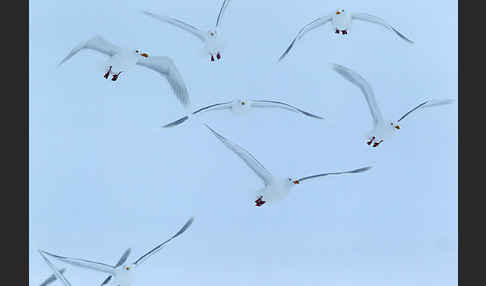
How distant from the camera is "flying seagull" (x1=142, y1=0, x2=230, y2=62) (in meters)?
2.21

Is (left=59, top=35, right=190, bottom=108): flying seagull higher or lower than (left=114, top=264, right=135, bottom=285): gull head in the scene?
higher

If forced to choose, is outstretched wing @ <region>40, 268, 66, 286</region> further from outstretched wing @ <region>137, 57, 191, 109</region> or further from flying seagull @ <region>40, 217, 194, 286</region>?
outstretched wing @ <region>137, 57, 191, 109</region>

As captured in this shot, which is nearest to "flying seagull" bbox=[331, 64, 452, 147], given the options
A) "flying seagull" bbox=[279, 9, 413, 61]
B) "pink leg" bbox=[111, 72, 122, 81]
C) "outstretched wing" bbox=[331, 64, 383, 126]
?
"outstretched wing" bbox=[331, 64, 383, 126]

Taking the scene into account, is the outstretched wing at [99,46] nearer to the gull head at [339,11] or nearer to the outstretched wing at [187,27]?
the outstretched wing at [187,27]

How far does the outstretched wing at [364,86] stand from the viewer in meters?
2.24

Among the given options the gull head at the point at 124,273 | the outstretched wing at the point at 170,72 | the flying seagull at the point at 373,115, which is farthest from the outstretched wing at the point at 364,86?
the gull head at the point at 124,273

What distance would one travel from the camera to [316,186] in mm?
2232

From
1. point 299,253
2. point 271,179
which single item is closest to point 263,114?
point 271,179

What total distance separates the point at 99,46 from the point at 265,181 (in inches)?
39.4

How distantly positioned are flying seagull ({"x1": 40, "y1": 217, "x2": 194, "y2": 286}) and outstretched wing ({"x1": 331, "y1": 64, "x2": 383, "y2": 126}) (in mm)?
1009

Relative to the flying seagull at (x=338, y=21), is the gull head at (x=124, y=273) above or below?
below

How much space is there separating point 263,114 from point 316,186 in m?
0.42

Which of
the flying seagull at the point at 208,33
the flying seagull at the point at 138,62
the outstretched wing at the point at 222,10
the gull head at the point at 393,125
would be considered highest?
the outstretched wing at the point at 222,10

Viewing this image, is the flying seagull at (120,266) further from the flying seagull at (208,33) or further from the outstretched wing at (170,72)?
the flying seagull at (208,33)
